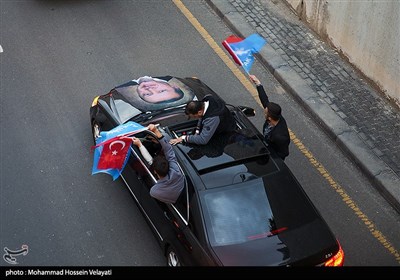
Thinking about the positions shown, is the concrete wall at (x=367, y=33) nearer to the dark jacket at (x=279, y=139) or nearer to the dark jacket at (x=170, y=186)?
the dark jacket at (x=279, y=139)

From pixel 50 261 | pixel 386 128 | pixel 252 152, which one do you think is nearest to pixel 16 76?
pixel 50 261

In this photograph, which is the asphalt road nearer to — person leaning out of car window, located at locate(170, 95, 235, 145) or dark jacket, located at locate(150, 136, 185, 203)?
dark jacket, located at locate(150, 136, 185, 203)

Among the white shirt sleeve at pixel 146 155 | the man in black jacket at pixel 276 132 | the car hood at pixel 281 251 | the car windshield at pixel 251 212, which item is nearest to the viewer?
the car hood at pixel 281 251

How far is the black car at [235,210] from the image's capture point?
7906 millimetres

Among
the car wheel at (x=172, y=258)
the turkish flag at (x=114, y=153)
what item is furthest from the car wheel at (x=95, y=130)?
the car wheel at (x=172, y=258)

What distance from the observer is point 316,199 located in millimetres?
10164

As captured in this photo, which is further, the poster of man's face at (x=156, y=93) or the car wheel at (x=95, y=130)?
the car wheel at (x=95, y=130)

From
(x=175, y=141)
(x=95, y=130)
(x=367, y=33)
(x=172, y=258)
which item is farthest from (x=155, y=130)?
(x=367, y=33)

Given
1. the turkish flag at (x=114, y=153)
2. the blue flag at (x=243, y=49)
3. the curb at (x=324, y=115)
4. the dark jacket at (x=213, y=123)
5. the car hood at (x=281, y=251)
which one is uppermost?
the blue flag at (x=243, y=49)

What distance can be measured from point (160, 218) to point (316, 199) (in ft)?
8.28

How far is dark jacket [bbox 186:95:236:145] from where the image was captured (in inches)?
348

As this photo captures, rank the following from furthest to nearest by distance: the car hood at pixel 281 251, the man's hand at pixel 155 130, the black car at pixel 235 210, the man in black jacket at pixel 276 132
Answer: the man in black jacket at pixel 276 132
the man's hand at pixel 155 130
the black car at pixel 235 210
the car hood at pixel 281 251

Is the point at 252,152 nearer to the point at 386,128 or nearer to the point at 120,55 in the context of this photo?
the point at 386,128

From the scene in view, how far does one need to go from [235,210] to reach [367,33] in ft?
17.4
